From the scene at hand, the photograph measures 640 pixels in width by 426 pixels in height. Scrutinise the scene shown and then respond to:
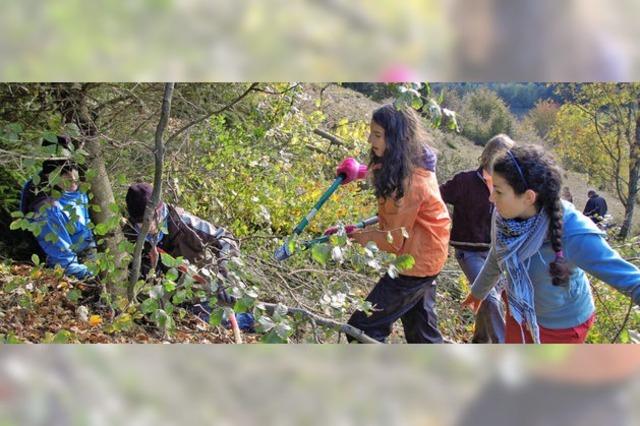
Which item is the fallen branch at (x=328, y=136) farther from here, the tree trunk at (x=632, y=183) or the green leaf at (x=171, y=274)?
the green leaf at (x=171, y=274)

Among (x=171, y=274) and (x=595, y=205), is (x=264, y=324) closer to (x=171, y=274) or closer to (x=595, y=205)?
(x=171, y=274)

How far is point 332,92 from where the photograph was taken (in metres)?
4.92

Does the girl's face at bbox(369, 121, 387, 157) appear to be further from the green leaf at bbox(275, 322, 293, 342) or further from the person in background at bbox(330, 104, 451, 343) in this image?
the green leaf at bbox(275, 322, 293, 342)

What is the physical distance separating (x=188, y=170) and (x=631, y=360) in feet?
9.93

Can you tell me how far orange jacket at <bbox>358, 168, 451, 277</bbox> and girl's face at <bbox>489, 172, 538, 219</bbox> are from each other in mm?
578

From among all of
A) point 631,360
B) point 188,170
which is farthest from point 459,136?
point 631,360

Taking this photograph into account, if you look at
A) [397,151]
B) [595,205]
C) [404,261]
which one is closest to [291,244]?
[404,261]

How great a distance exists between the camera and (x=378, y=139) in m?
3.18

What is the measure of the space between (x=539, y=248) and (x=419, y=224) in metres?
0.71

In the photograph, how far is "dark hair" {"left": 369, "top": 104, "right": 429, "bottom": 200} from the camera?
307 centimetres

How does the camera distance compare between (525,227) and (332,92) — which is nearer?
(525,227)
